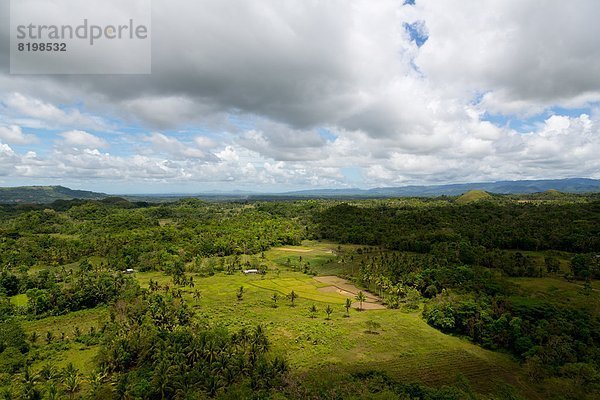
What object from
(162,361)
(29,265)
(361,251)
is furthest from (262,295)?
(29,265)

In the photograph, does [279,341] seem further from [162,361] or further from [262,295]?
[262,295]

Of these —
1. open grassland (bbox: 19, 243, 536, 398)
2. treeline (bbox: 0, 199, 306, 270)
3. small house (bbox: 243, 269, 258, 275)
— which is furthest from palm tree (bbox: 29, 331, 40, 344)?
small house (bbox: 243, 269, 258, 275)

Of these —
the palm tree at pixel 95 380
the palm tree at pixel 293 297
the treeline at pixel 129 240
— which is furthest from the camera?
the treeline at pixel 129 240

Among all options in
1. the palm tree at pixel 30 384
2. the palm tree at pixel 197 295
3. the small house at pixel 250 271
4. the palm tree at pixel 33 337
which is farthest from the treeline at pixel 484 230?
the palm tree at pixel 33 337

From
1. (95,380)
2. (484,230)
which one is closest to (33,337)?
(95,380)

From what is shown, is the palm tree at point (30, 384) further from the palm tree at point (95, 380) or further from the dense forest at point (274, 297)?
the palm tree at point (95, 380)

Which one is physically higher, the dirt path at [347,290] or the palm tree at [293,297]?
the palm tree at [293,297]

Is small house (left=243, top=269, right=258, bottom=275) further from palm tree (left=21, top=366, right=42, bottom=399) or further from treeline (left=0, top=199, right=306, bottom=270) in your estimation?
palm tree (left=21, top=366, right=42, bottom=399)
